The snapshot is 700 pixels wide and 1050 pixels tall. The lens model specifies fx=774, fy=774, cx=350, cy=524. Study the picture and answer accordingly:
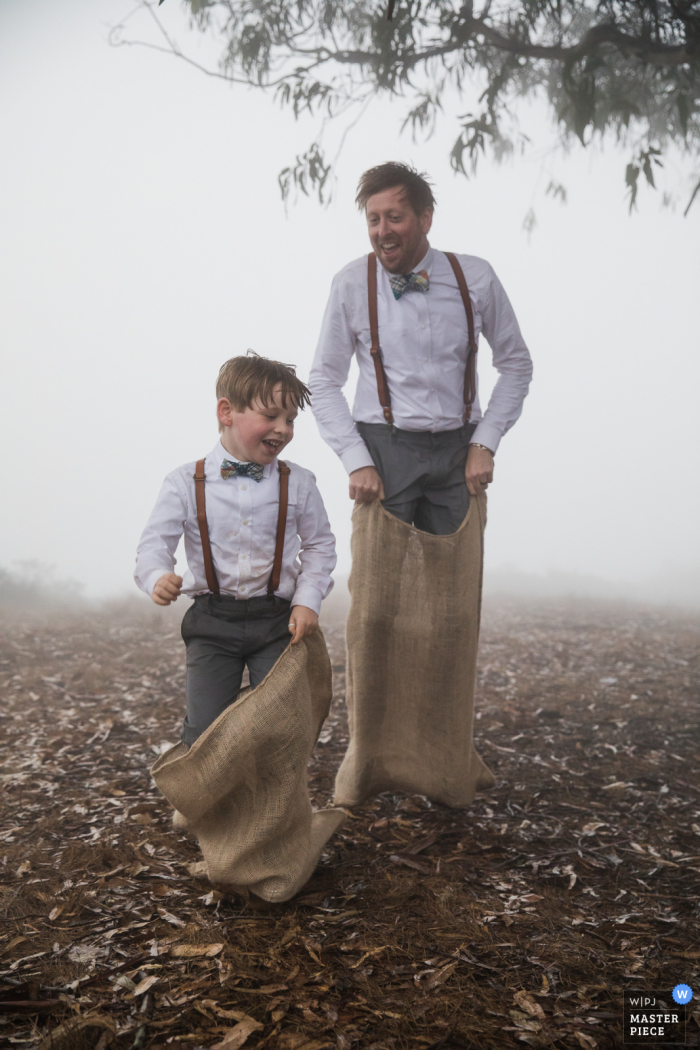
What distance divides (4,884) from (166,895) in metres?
0.51

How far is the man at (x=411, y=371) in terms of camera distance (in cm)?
269

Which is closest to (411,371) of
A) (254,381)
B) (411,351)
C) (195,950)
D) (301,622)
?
(411,351)

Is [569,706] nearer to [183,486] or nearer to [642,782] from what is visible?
[642,782]

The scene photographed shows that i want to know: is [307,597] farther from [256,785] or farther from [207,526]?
[256,785]

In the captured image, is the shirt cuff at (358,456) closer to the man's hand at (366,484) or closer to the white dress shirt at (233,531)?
the man's hand at (366,484)

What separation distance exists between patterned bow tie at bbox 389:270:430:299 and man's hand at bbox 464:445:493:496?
589mm

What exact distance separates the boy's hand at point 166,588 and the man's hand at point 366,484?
0.90 metres

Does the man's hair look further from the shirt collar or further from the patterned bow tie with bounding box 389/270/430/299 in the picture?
the shirt collar

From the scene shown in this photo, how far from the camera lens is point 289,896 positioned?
215 cm

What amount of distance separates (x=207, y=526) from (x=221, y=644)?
1.13 ft

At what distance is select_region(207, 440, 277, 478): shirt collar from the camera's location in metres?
2.24

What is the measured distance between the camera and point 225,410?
2.22m

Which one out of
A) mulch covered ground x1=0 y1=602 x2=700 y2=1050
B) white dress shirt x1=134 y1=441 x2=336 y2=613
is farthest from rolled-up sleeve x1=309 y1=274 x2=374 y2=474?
mulch covered ground x1=0 y1=602 x2=700 y2=1050

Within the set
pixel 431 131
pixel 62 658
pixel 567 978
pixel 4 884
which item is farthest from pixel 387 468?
pixel 62 658
